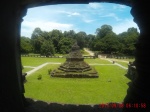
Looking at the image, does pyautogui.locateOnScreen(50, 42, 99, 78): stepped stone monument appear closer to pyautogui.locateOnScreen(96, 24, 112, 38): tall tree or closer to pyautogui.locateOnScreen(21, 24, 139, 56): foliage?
pyautogui.locateOnScreen(21, 24, 139, 56): foliage

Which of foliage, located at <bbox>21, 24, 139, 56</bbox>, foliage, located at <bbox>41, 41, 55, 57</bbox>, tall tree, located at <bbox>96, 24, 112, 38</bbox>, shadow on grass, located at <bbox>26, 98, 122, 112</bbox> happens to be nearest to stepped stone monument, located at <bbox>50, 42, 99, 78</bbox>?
shadow on grass, located at <bbox>26, 98, 122, 112</bbox>

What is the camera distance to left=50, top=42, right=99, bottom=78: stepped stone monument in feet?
80.1

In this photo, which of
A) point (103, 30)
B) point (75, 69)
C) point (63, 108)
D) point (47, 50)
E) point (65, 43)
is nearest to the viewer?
point (63, 108)

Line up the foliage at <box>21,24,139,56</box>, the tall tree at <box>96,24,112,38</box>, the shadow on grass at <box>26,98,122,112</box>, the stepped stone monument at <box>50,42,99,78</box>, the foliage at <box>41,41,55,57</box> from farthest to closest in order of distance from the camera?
the tall tree at <box>96,24,112,38</box> → the foliage at <box>21,24,139,56</box> → the foliage at <box>41,41,55,57</box> → the stepped stone monument at <box>50,42,99,78</box> → the shadow on grass at <box>26,98,122,112</box>

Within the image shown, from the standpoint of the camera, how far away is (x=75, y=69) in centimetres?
2584

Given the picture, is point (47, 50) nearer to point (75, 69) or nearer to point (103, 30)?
point (75, 69)

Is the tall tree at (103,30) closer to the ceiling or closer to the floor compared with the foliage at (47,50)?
closer to the ceiling

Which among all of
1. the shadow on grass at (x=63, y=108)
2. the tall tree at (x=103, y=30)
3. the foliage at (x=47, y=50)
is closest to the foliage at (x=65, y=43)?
the foliage at (x=47, y=50)

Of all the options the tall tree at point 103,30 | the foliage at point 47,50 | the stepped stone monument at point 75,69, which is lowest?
the stepped stone monument at point 75,69

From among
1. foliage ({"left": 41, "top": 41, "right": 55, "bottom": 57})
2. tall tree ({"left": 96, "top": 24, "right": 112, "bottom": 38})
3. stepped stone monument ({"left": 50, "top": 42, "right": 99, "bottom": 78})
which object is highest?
tall tree ({"left": 96, "top": 24, "right": 112, "bottom": 38})

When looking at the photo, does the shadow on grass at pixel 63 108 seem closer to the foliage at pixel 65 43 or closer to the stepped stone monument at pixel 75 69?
the stepped stone monument at pixel 75 69

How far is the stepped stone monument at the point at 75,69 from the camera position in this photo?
24406 mm

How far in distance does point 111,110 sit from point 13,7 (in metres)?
3.42

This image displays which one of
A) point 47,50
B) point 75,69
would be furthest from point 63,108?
point 47,50
